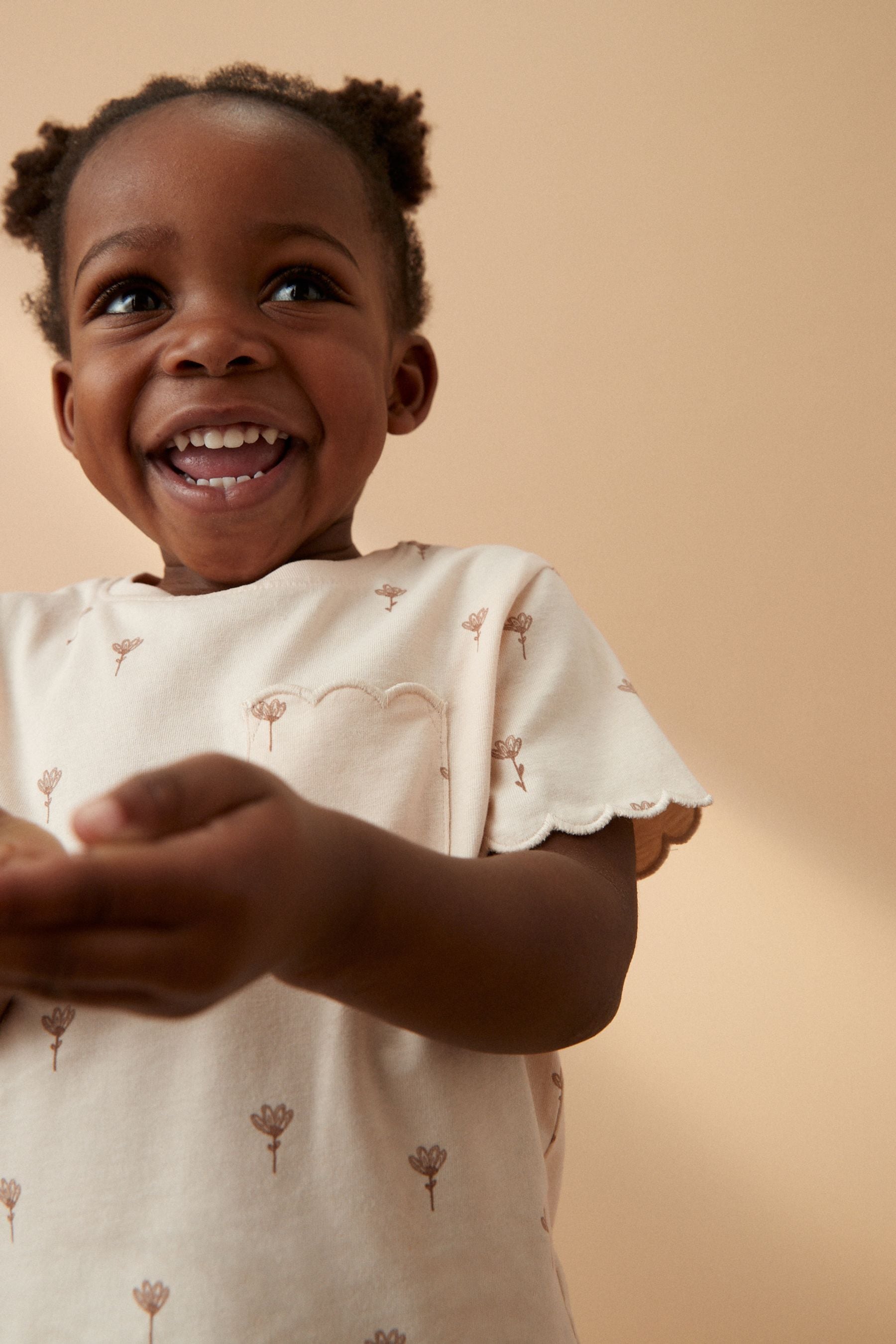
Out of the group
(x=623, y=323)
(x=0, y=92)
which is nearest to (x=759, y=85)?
(x=623, y=323)

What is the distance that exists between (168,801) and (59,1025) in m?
0.25

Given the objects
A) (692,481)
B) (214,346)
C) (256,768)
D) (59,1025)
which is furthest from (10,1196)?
(692,481)

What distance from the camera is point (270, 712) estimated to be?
0.54 meters

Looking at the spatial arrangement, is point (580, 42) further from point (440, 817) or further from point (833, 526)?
point (440, 817)

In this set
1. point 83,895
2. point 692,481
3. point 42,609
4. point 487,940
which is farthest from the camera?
point 692,481

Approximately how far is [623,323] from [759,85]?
27 cm

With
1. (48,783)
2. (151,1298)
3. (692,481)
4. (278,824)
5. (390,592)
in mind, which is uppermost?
(692,481)

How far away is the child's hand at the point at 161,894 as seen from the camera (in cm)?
28

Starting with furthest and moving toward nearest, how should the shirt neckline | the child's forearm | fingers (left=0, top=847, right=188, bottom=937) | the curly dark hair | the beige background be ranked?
the beige background → the curly dark hair → the shirt neckline → the child's forearm → fingers (left=0, top=847, right=188, bottom=937)

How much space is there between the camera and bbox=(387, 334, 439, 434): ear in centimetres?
74

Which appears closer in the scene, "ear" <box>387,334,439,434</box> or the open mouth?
the open mouth

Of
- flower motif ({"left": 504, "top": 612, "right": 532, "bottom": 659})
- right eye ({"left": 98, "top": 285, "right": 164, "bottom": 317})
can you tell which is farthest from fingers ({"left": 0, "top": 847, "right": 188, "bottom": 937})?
right eye ({"left": 98, "top": 285, "right": 164, "bottom": 317})

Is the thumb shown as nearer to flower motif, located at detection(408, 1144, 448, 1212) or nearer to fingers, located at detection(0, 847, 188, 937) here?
fingers, located at detection(0, 847, 188, 937)

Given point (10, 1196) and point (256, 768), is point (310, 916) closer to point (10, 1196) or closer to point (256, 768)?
point (256, 768)
